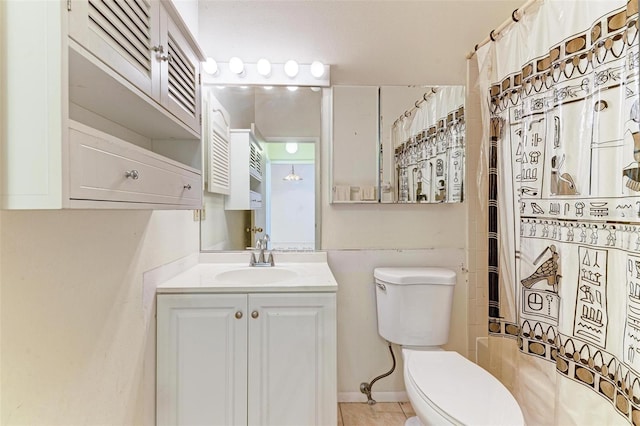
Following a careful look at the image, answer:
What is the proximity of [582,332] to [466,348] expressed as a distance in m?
0.88

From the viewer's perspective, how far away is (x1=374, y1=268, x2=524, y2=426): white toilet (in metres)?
1.07

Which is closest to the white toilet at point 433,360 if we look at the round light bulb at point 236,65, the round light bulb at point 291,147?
the round light bulb at point 291,147

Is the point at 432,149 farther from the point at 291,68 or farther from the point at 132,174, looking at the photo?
the point at 132,174

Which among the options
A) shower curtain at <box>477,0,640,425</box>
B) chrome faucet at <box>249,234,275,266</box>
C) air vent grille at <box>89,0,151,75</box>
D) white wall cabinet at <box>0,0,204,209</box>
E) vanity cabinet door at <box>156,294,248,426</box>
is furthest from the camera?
chrome faucet at <box>249,234,275,266</box>

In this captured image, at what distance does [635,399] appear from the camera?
89 centimetres

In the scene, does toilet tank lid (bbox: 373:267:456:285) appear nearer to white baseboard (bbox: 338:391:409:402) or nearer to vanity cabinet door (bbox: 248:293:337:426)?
vanity cabinet door (bbox: 248:293:337:426)

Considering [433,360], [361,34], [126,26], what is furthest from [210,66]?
[433,360]

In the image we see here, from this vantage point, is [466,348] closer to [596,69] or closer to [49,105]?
[596,69]

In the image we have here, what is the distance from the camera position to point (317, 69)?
174cm

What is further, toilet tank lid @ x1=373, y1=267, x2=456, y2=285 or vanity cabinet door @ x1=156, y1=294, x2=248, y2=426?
toilet tank lid @ x1=373, y1=267, x2=456, y2=285

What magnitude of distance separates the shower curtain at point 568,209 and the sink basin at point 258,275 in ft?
3.44

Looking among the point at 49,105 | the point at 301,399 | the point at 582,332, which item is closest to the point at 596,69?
the point at 582,332

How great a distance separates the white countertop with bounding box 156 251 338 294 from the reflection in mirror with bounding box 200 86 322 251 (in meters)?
0.06

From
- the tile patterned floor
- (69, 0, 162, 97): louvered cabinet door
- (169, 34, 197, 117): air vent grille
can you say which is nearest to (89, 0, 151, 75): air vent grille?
(69, 0, 162, 97): louvered cabinet door
